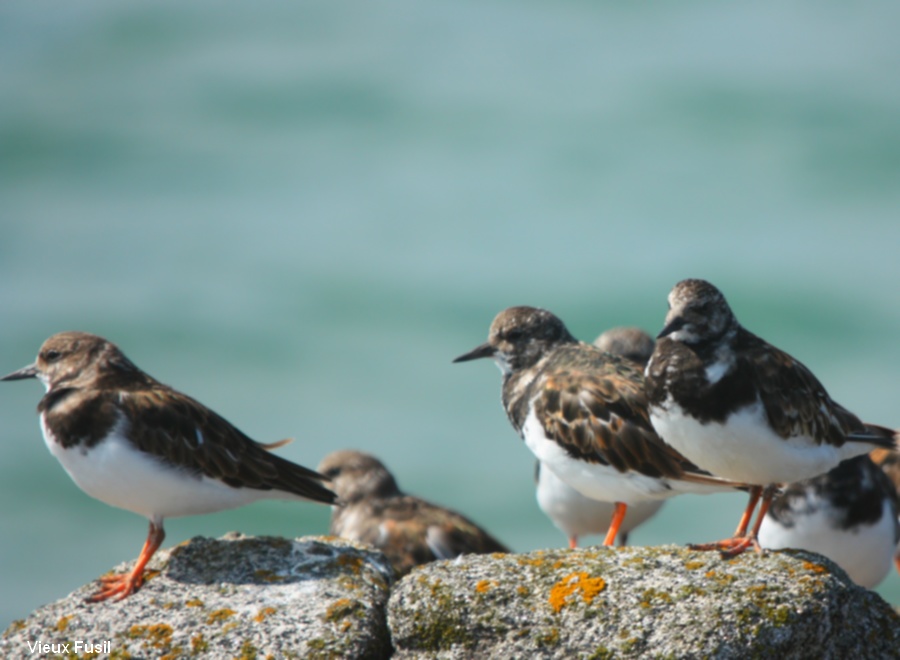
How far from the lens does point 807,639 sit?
13.6ft

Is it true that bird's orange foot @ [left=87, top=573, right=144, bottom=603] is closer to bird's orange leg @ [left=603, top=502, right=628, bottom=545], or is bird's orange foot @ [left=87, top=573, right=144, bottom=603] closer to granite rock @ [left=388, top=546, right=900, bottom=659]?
granite rock @ [left=388, top=546, right=900, bottom=659]

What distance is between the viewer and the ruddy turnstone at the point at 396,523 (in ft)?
24.8

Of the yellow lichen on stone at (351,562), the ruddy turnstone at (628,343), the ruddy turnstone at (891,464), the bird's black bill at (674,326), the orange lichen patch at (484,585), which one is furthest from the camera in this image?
the ruddy turnstone at (628,343)

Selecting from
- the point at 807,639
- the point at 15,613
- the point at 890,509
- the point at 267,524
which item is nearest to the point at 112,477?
the point at 807,639

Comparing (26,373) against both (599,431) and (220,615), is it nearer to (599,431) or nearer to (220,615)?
(220,615)

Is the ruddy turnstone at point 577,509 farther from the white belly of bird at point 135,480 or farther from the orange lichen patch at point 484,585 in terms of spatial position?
the orange lichen patch at point 484,585

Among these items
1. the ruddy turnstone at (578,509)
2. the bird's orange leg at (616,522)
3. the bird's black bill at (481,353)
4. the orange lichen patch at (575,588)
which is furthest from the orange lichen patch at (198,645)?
the ruddy turnstone at (578,509)

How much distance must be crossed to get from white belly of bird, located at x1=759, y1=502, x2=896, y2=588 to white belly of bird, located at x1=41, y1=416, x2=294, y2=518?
118 inches

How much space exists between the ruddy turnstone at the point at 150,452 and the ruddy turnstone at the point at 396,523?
6.19 feet

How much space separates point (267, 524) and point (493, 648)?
1367 centimetres

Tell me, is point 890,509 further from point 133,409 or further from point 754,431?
point 133,409

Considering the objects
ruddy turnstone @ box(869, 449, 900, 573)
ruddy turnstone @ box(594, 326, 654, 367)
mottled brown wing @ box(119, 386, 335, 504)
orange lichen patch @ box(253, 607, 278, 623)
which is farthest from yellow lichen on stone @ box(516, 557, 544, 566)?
ruddy turnstone @ box(594, 326, 654, 367)

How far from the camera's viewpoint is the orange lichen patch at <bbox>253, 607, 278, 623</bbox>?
473 cm

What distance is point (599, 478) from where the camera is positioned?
5867 mm
